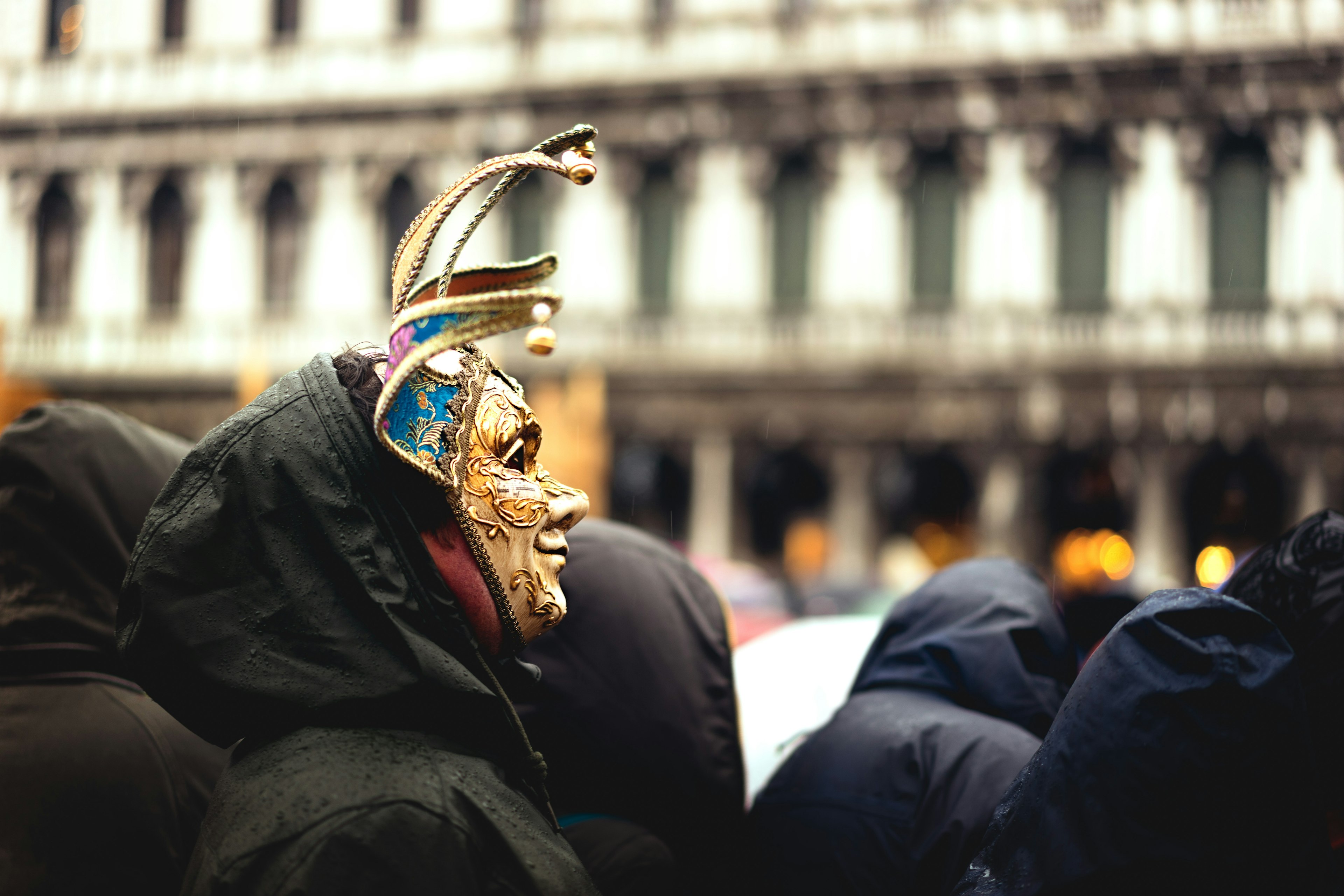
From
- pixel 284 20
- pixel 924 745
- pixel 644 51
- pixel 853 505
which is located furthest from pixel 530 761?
pixel 284 20

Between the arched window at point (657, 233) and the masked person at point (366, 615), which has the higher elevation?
the arched window at point (657, 233)

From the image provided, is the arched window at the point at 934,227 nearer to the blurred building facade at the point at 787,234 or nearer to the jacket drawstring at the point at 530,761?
the blurred building facade at the point at 787,234

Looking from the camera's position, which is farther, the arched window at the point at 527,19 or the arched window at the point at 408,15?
the arched window at the point at 408,15

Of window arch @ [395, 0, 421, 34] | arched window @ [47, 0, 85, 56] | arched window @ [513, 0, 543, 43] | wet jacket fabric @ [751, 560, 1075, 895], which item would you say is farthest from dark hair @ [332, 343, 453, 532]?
arched window @ [47, 0, 85, 56]

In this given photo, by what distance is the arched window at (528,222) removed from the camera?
60.4 feet

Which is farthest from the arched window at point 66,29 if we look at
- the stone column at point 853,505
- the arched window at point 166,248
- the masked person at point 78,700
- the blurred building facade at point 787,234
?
the masked person at point 78,700

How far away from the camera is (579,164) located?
1748mm

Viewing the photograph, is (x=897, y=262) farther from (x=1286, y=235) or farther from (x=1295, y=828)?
(x=1295, y=828)

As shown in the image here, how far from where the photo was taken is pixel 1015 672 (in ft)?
8.65

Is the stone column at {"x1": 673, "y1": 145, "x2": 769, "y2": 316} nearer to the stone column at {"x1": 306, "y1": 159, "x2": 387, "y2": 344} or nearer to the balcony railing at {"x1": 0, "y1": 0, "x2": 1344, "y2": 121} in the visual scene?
the balcony railing at {"x1": 0, "y1": 0, "x2": 1344, "y2": 121}

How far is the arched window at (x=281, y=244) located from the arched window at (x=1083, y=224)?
35.0 feet

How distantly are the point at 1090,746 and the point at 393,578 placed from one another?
92cm

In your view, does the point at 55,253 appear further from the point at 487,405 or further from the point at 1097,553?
the point at 487,405

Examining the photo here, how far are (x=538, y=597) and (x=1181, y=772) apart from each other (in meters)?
0.85
